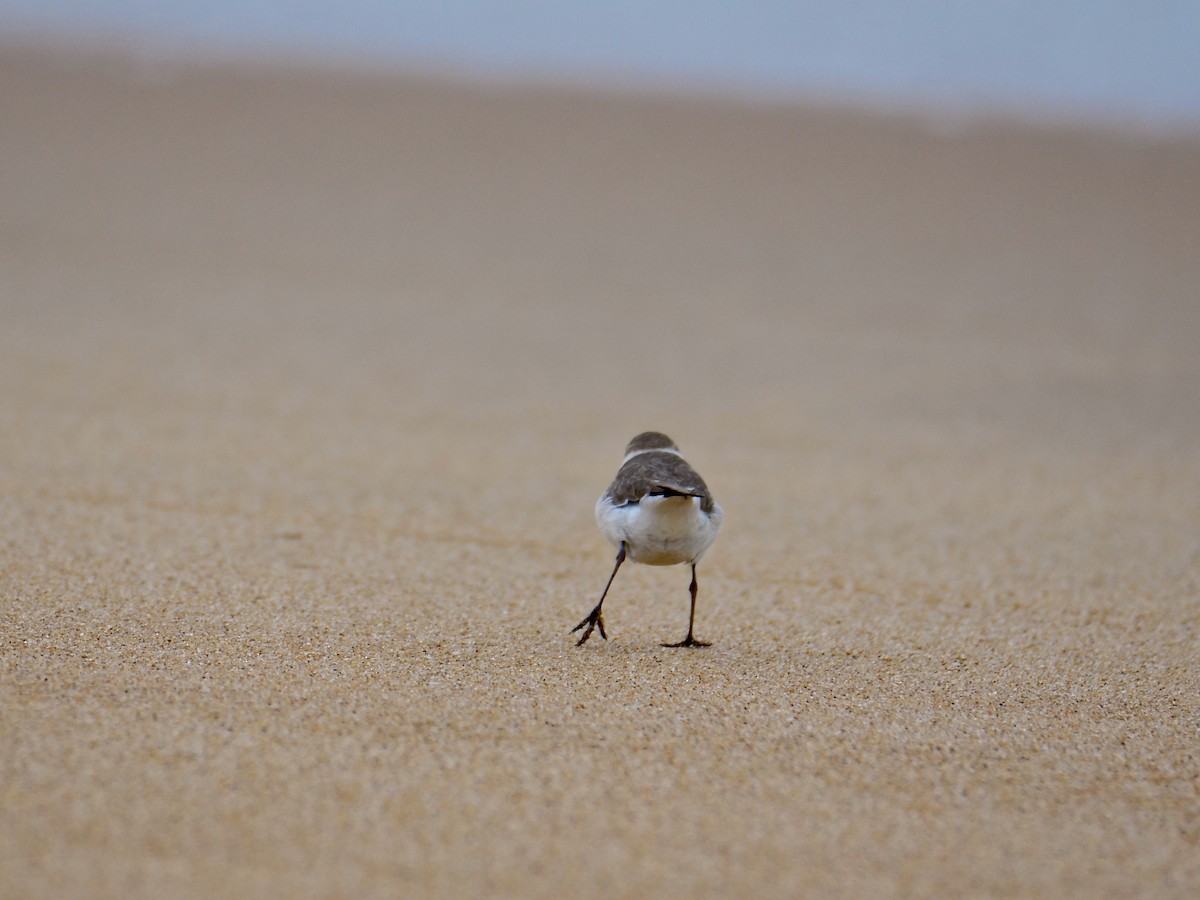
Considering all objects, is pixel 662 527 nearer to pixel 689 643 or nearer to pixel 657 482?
pixel 657 482

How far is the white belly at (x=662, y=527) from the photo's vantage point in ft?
11.4

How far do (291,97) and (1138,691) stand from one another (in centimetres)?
1201

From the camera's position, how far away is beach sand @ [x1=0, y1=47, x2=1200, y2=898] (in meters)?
2.54

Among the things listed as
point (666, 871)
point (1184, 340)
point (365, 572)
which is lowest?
point (666, 871)

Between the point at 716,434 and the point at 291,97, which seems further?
the point at 291,97

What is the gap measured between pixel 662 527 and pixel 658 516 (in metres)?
0.05

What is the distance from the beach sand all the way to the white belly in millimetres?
357

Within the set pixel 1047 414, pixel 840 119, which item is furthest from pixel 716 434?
pixel 840 119

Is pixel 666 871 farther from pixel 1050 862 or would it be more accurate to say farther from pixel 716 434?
pixel 716 434

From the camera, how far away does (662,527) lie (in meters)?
3.52

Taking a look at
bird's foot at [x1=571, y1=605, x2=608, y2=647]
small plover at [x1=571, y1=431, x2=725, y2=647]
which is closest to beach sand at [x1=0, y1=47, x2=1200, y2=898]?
bird's foot at [x1=571, y1=605, x2=608, y2=647]

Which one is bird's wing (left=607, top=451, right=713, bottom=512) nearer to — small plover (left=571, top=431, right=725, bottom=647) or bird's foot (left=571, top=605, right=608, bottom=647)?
small plover (left=571, top=431, right=725, bottom=647)

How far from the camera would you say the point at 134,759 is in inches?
103

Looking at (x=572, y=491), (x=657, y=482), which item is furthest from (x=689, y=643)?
(x=572, y=491)
